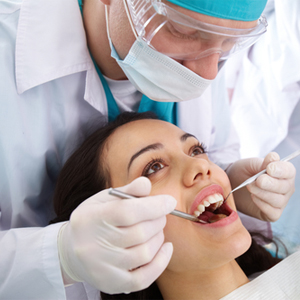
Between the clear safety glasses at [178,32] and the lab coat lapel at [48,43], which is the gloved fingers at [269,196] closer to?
the clear safety glasses at [178,32]

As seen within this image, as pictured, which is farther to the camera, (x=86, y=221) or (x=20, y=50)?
(x=20, y=50)

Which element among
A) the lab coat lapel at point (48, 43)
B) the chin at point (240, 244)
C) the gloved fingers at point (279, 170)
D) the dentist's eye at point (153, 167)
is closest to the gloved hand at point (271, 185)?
the gloved fingers at point (279, 170)

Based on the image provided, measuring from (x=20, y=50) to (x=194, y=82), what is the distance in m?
0.77

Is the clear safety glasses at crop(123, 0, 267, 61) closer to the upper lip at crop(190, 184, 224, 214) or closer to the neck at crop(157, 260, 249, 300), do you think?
the upper lip at crop(190, 184, 224, 214)

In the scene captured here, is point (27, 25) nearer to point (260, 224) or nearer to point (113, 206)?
point (113, 206)

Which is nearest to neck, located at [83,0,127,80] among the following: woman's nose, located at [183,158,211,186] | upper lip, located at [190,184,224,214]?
woman's nose, located at [183,158,211,186]

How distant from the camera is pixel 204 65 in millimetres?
1260

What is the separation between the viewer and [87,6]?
5.16 feet

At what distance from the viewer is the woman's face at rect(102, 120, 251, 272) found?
1.18m

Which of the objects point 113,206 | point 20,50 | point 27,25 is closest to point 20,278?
point 113,206

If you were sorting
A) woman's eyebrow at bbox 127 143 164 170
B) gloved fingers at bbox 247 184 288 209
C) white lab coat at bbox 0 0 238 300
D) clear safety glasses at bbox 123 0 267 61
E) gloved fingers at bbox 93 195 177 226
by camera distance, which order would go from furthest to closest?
gloved fingers at bbox 247 184 288 209, woman's eyebrow at bbox 127 143 164 170, white lab coat at bbox 0 0 238 300, clear safety glasses at bbox 123 0 267 61, gloved fingers at bbox 93 195 177 226

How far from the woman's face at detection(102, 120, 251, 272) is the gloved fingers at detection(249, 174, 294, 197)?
15 centimetres

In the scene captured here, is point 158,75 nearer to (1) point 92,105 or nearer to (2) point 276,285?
(1) point 92,105

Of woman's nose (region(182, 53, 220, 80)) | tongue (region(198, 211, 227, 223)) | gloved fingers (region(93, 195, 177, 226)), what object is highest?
woman's nose (region(182, 53, 220, 80))
